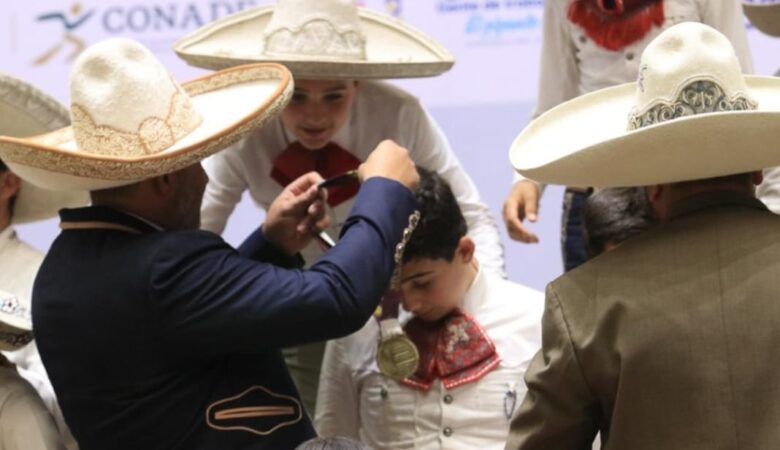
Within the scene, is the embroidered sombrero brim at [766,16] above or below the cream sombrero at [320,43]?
above

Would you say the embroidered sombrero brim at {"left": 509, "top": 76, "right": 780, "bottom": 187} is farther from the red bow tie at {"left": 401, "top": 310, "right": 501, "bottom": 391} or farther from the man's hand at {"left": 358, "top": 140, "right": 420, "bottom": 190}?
the red bow tie at {"left": 401, "top": 310, "right": 501, "bottom": 391}

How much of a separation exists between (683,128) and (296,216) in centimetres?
85

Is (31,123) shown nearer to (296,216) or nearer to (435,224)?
(296,216)

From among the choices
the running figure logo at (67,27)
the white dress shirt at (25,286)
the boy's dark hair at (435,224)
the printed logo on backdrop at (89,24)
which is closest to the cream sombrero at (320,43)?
the boy's dark hair at (435,224)

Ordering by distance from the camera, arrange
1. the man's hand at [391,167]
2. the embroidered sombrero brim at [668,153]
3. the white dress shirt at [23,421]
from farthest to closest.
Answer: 1. the white dress shirt at [23,421]
2. the man's hand at [391,167]
3. the embroidered sombrero brim at [668,153]

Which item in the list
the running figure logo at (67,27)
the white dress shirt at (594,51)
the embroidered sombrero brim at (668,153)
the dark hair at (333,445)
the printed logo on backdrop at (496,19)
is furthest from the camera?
the running figure logo at (67,27)

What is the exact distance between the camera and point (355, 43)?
313 centimetres

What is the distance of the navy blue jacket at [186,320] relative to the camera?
221 centimetres

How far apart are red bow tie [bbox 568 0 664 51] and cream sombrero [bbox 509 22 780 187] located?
999 millimetres

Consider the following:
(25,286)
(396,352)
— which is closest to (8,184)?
(25,286)

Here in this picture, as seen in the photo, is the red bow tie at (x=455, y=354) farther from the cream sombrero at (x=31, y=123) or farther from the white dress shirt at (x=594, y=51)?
the cream sombrero at (x=31, y=123)

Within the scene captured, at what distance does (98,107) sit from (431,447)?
2.77 ft

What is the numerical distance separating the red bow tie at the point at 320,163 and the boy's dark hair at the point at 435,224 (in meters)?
0.33

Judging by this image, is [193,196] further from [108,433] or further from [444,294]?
[444,294]
